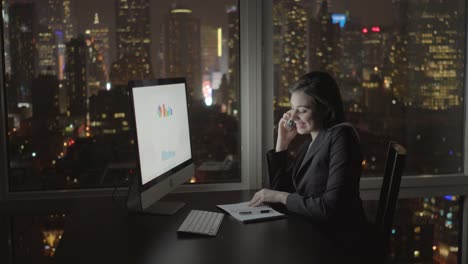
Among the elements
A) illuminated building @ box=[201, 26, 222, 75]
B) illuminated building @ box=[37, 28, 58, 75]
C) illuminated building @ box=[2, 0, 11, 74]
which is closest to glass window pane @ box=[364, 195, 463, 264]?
illuminated building @ box=[201, 26, 222, 75]

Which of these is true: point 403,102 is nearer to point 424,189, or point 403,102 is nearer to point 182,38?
point 424,189

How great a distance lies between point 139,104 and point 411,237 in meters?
2.08

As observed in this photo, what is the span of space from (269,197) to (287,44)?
1058mm

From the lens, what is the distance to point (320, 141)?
2312mm

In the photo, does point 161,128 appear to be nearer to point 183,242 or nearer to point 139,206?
point 139,206

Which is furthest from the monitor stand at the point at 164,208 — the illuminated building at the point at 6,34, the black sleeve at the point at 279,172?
the illuminated building at the point at 6,34

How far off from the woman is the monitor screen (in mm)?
410

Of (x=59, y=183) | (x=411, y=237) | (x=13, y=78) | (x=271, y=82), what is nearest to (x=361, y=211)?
(x=271, y=82)

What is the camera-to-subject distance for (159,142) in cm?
223

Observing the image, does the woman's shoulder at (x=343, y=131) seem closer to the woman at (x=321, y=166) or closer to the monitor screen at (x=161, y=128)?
the woman at (x=321, y=166)

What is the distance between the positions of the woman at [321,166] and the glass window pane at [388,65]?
26.0 inches

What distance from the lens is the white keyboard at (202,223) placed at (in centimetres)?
199

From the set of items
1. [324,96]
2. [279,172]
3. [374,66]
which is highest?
[374,66]


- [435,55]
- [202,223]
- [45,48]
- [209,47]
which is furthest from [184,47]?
[435,55]
